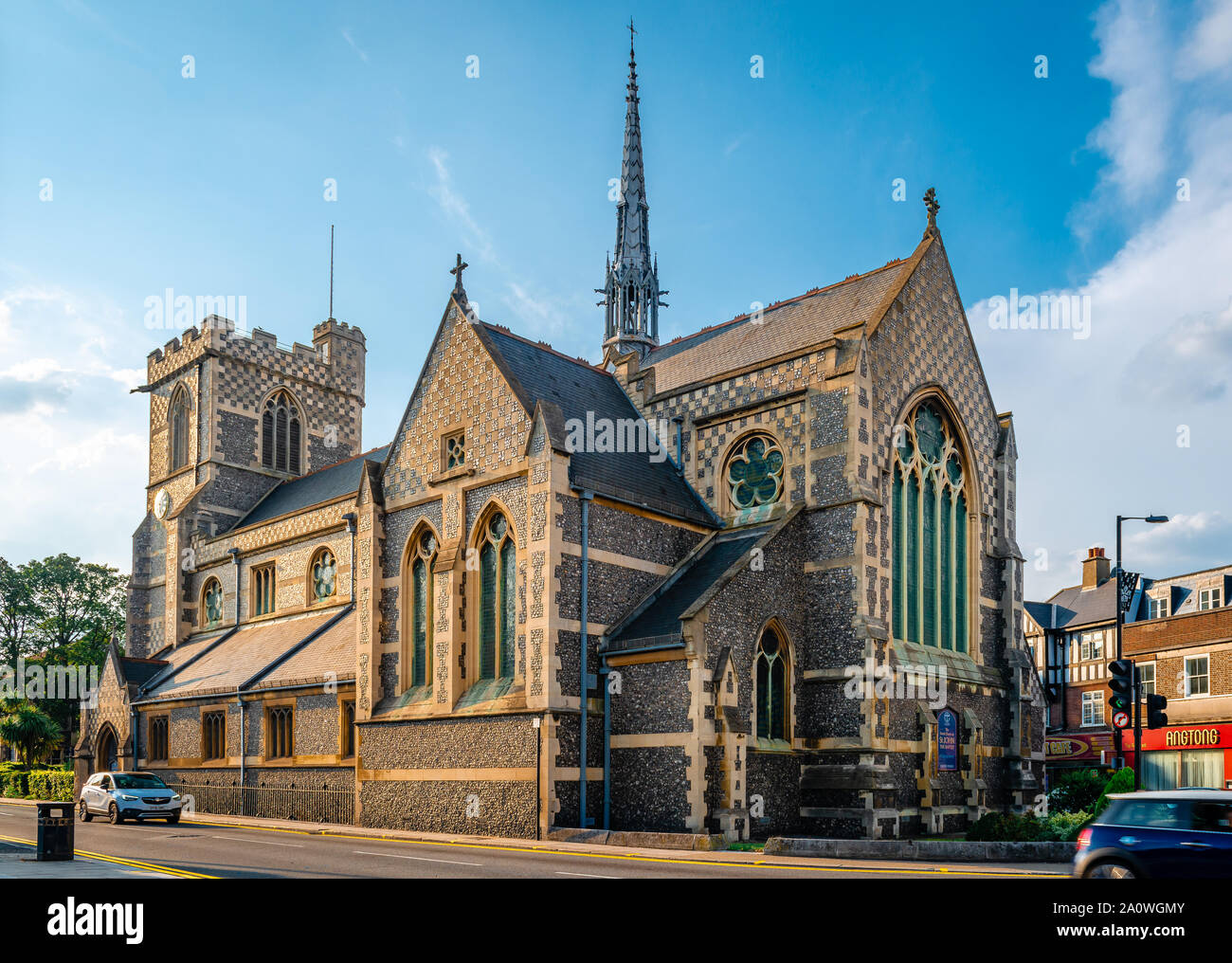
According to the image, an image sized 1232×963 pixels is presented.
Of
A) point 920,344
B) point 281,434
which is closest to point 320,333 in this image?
point 281,434

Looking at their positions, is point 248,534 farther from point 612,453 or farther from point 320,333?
point 612,453

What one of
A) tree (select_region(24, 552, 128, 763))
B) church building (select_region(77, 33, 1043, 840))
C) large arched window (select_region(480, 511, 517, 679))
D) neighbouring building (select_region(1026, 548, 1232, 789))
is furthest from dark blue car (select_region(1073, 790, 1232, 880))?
tree (select_region(24, 552, 128, 763))

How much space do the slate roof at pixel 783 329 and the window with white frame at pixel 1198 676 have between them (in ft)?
75.3

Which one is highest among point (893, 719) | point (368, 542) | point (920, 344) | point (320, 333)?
point (320, 333)

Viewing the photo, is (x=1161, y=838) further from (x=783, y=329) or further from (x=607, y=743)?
(x=783, y=329)

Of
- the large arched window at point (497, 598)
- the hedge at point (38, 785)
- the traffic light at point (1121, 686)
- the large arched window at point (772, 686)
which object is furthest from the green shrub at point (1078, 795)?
the hedge at point (38, 785)

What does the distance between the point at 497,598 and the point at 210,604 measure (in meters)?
23.4

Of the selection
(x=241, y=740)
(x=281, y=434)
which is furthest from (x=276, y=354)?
(x=241, y=740)

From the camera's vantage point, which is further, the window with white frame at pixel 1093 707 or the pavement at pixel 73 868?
the window with white frame at pixel 1093 707

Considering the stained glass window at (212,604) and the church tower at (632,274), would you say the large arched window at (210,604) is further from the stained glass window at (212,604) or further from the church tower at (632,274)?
the church tower at (632,274)

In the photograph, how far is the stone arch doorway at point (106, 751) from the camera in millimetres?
41031
